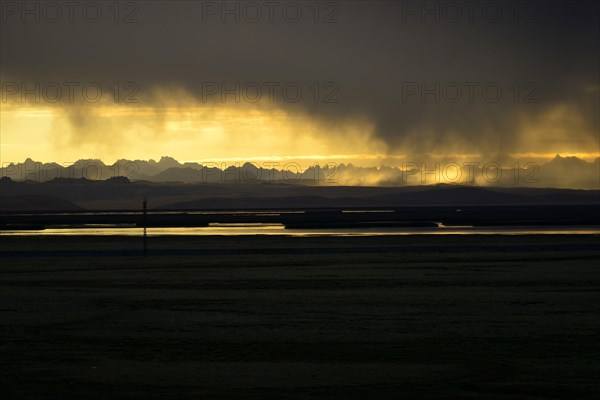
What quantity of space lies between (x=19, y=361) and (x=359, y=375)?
244 inches

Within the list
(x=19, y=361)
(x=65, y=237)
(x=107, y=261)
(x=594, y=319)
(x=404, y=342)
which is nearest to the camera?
(x=19, y=361)

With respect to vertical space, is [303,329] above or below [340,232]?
below

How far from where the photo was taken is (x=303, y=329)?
2034cm

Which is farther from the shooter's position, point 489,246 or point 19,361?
point 489,246

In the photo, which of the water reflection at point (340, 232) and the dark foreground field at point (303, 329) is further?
the water reflection at point (340, 232)

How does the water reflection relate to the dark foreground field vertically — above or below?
above

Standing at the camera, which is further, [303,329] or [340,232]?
[340,232]

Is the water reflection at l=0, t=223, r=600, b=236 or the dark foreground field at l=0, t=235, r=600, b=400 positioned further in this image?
the water reflection at l=0, t=223, r=600, b=236

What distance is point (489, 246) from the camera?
50000 millimetres

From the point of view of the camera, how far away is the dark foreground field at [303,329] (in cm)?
1484

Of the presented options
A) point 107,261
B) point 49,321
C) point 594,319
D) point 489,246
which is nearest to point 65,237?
point 107,261

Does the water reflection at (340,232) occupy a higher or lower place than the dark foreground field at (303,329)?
higher

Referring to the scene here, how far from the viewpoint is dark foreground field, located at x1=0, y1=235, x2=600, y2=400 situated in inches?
584

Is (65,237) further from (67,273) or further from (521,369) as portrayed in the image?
(521,369)
